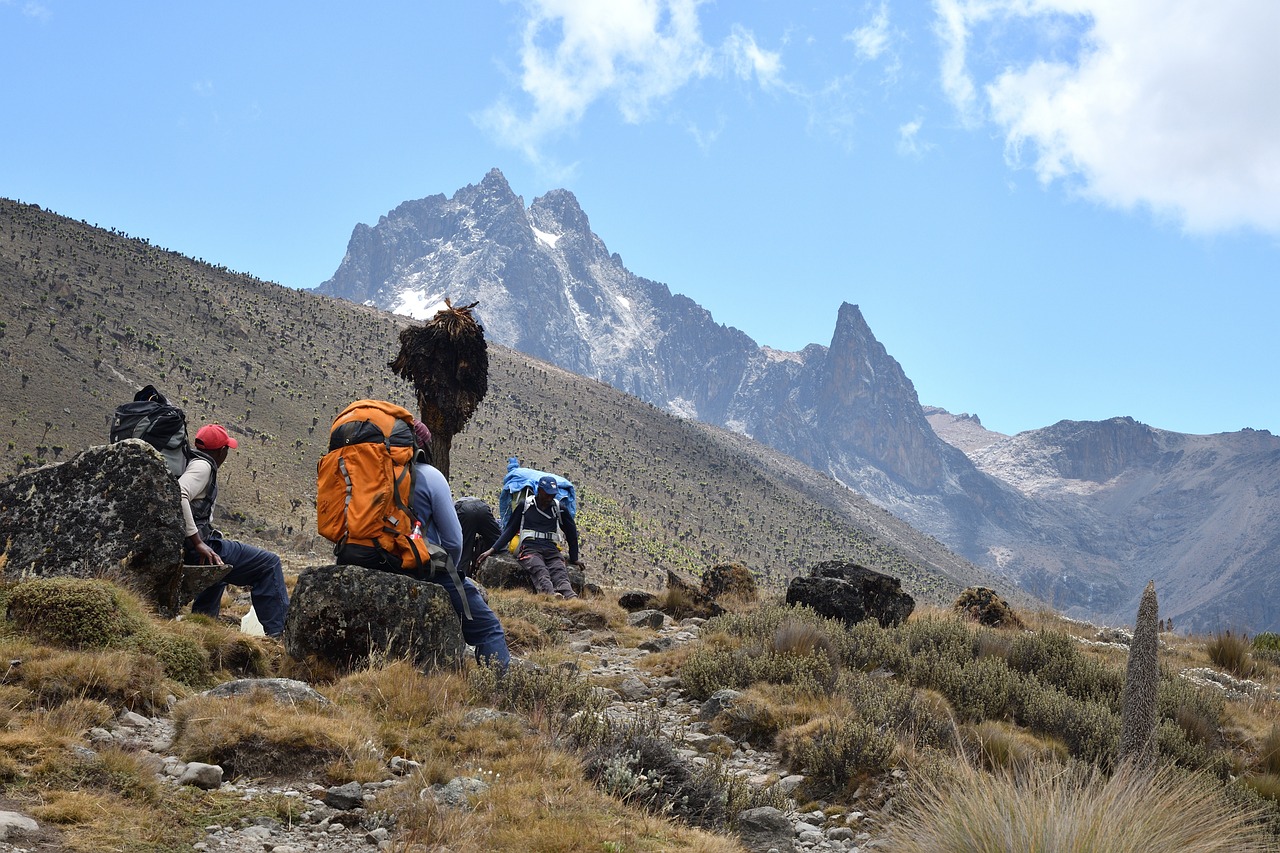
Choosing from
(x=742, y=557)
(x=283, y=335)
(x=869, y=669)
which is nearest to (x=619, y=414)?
(x=742, y=557)

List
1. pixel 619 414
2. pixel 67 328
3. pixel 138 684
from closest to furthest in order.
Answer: pixel 138 684
pixel 67 328
pixel 619 414

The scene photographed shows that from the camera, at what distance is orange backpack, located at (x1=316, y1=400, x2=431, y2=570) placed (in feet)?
19.3

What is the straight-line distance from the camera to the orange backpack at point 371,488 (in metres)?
5.89

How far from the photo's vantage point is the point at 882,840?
415 cm

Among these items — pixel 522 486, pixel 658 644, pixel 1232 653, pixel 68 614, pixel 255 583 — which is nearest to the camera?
pixel 68 614

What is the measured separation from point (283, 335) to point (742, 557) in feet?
190

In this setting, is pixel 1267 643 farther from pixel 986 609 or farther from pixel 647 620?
pixel 647 620

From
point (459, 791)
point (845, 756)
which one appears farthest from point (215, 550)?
point (845, 756)

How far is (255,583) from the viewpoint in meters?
7.16

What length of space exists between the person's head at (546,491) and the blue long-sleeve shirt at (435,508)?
20.5 feet

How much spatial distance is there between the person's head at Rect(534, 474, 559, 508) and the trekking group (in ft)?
18.4

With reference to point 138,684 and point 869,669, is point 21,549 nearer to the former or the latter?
point 138,684

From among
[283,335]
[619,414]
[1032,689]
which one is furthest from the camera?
[619,414]

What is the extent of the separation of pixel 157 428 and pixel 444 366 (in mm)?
11506
